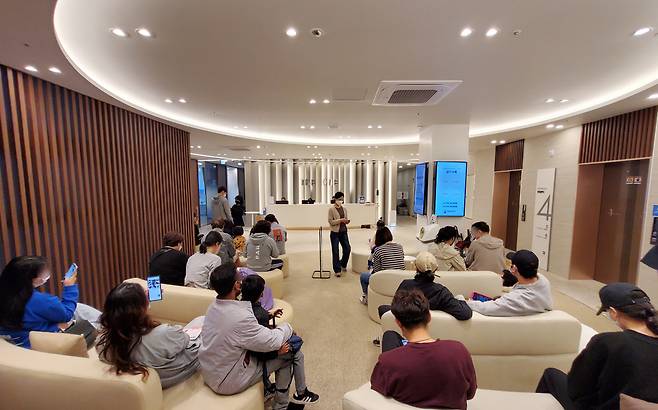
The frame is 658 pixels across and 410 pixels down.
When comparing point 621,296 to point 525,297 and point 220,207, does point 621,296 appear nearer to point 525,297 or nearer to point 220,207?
point 525,297

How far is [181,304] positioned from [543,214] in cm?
726

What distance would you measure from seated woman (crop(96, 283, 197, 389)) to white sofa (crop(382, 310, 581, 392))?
191 centimetres

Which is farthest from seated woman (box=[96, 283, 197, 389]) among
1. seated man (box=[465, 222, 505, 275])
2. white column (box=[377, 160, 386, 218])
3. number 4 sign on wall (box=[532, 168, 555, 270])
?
white column (box=[377, 160, 386, 218])

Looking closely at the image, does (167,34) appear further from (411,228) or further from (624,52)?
(411,228)

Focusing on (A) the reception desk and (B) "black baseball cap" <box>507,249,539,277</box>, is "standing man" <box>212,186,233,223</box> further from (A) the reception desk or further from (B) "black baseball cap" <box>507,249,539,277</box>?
(B) "black baseball cap" <box>507,249,539,277</box>

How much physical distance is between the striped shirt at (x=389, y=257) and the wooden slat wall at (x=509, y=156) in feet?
18.4

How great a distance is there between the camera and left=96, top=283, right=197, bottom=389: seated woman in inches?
58.1

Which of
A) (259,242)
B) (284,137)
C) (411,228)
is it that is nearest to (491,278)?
(259,242)

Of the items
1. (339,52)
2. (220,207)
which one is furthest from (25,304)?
(220,207)

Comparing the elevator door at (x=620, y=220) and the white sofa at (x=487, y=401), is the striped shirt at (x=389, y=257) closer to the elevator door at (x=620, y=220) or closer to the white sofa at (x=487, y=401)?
the white sofa at (x=487, y=401)

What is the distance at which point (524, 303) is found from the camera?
7.41 feet

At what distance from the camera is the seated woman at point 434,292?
2.22 metres

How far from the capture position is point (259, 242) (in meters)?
4.17

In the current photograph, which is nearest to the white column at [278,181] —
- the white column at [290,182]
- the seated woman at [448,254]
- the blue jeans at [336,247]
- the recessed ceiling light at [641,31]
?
the white column at [290,182]
